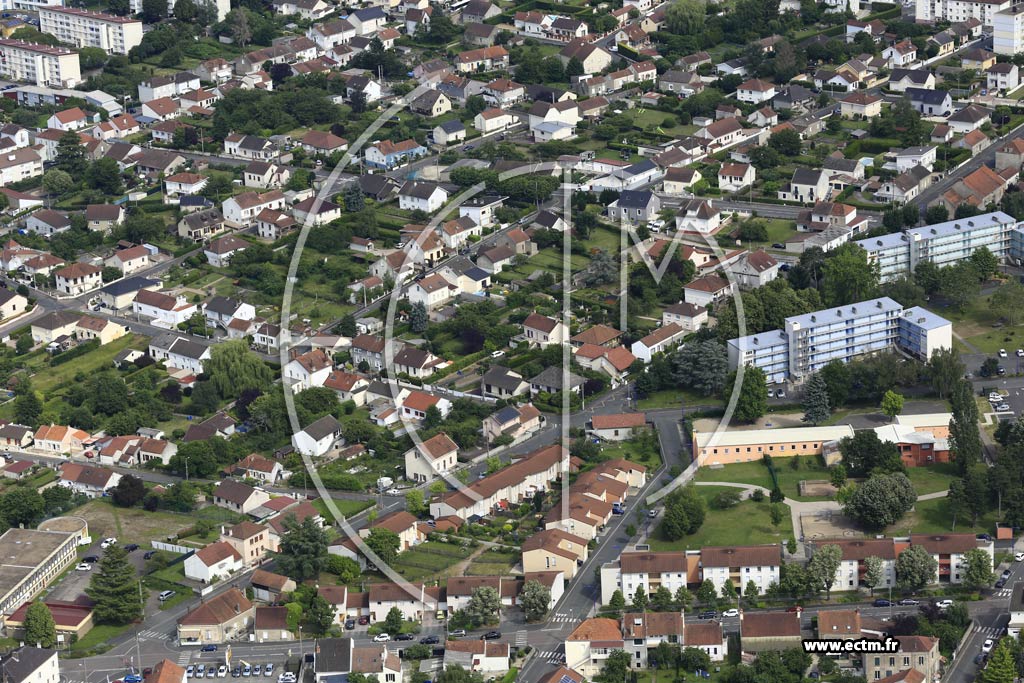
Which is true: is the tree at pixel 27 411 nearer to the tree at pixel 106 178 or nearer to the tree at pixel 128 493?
the tree at pixel 128 493

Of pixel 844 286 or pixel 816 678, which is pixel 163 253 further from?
pixel 816 678

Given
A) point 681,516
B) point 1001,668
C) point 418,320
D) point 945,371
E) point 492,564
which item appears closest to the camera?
point 1001,668

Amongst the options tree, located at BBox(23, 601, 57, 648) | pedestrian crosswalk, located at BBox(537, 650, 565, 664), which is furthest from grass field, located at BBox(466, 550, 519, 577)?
tree, located at BBox(23, 601, 57, 648)

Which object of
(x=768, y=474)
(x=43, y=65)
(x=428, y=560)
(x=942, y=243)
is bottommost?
(x=428, y=560)

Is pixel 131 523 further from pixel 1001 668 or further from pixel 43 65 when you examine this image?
pixel 43 65

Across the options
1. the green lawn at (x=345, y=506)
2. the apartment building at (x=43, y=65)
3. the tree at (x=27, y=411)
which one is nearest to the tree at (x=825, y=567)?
the green lawn at (x=345, y=506)

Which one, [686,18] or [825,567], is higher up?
[686,18]

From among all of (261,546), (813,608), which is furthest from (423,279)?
(813,608)

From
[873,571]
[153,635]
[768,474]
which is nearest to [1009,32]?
[768,474]
